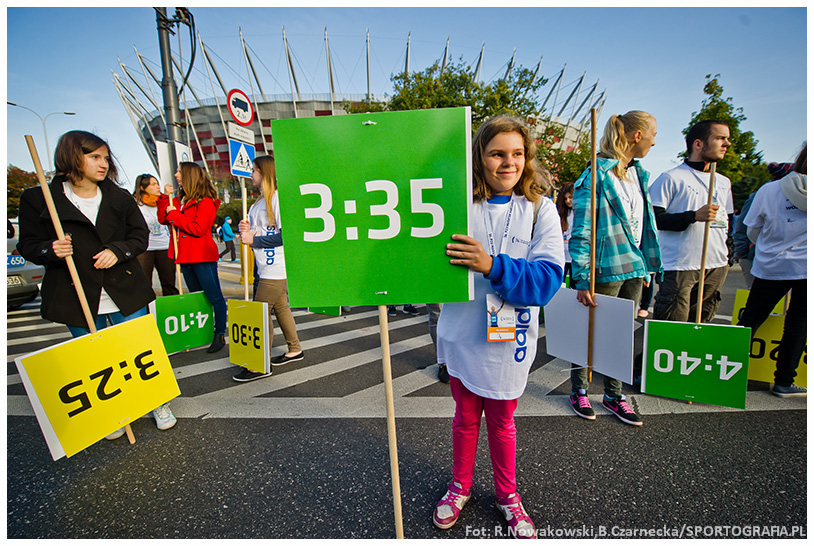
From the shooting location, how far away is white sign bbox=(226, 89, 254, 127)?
5.69m

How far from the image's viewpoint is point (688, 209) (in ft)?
9.92

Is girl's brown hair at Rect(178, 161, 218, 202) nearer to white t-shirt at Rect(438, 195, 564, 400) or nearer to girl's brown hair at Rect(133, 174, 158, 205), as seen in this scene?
girl's brown hair at Rect(133, 174, 158, 205)

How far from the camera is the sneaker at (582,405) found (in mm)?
2621

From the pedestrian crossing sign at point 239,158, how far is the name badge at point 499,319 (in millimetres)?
4577

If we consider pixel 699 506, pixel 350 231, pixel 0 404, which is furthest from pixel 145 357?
pixel 699 506

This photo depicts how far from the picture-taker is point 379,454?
7.51 ft

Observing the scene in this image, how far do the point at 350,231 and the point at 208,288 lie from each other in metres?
3.37

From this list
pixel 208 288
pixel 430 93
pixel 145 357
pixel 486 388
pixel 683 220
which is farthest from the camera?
pixel 430 93

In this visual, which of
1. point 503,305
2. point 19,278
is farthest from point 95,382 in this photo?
point 19,278

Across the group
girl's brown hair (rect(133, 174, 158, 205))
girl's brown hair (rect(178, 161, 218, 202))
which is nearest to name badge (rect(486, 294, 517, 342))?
girl's brown hair (rect(178, 161, 218, 202))

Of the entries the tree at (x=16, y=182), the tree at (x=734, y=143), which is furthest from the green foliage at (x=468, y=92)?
the tree at (x=16, y=182)

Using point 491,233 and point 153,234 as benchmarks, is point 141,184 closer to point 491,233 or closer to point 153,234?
point 153,234

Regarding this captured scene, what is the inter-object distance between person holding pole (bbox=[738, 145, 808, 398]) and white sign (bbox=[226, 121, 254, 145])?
5.66 m

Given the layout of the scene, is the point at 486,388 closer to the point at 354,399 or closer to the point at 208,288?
the point at 354,399
